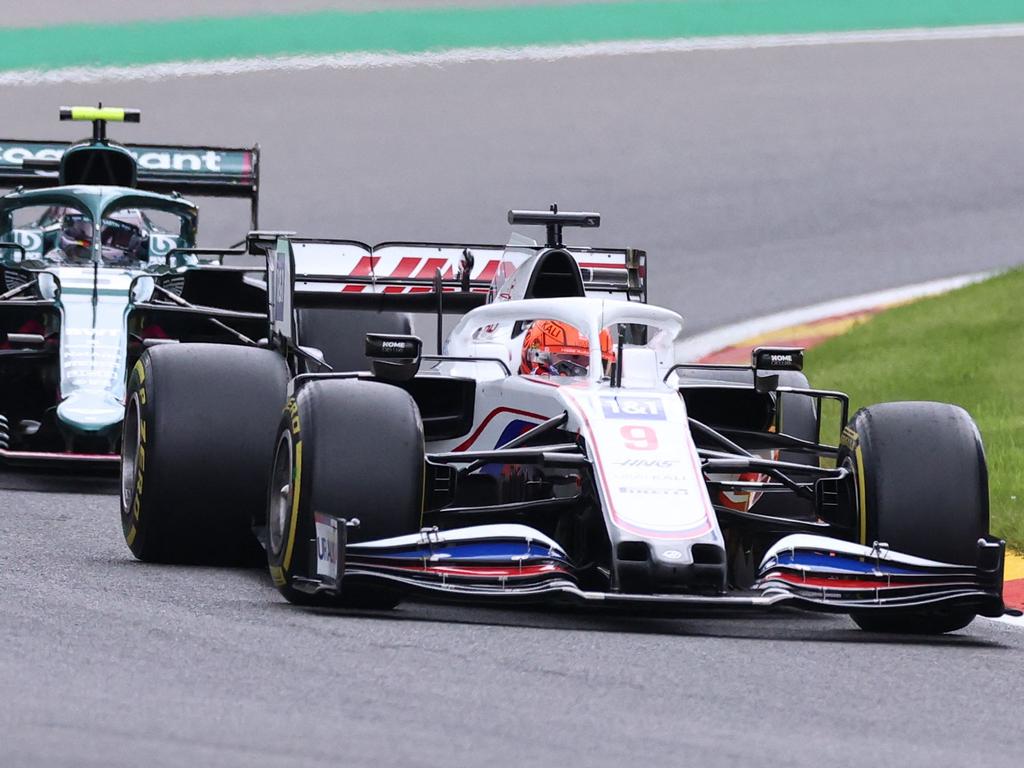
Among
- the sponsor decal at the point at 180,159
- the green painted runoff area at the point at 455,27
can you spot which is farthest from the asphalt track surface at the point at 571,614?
the sponsor decal at the point at 180,159

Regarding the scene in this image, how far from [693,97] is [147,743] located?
65.7 feet

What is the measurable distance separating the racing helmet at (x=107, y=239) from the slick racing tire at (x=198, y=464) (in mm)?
5295

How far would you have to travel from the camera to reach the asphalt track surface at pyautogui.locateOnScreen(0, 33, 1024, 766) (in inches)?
207

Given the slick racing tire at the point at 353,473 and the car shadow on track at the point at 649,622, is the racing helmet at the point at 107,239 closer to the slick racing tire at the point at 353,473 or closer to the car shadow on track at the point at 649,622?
the slick racing tire at the point at 353,473

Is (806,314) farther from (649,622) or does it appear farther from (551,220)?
(649,622)

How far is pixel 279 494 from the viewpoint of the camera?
7898 millimetres

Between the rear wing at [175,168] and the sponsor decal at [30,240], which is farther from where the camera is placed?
the rear wing at [175,168]

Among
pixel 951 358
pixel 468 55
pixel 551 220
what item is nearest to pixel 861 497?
pixel 551 220

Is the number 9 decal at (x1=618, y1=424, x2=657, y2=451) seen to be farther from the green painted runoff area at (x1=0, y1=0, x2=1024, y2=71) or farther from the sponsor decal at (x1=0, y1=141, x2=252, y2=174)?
the green painted runoff area at (x1=0, y1=0, x2=1024, y2=71)

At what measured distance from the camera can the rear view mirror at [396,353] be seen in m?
8.01

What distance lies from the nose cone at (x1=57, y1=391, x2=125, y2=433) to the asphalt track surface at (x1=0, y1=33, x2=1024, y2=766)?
0.42 metres

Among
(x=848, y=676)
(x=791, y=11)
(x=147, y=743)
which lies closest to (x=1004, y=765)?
(x=848, y=676)

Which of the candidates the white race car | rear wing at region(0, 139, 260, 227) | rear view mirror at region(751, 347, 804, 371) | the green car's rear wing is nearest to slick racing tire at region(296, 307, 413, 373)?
the white race car

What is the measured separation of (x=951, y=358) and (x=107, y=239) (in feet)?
19.7
